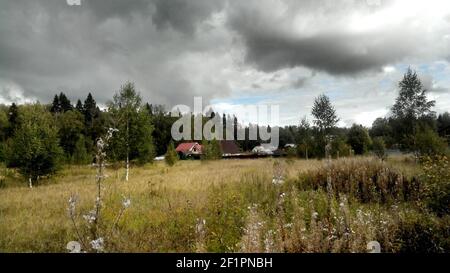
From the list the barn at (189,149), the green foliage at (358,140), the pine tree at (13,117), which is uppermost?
the pine tree at (13,117)

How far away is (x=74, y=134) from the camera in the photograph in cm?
5491

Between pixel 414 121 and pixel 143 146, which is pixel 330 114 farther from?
pixel 143 146

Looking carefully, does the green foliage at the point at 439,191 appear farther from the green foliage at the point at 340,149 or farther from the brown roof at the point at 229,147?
the brown roof at the point at 229,147

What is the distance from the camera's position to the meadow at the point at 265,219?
4.30 meters

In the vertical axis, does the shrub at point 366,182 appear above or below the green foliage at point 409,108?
below

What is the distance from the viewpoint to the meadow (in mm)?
4301

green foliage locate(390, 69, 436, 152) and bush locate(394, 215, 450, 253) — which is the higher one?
green foliage locate(390, 69, 436, 152)

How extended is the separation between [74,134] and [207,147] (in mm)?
30341

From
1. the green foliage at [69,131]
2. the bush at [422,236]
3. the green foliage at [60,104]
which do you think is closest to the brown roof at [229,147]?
the green foliage at [69,131]

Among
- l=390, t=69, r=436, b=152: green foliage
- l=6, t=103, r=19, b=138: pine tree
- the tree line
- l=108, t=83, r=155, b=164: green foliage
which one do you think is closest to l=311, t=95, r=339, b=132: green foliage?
the tree line

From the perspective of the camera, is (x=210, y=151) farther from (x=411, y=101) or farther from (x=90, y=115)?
(x=90, y=115)

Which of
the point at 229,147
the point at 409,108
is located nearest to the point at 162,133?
the point at 229,147

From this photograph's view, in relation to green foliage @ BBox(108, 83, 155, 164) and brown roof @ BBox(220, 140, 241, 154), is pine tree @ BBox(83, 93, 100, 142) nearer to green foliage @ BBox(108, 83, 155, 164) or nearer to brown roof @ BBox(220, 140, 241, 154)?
brown roof @ BBox(220, 140, 241, 154)

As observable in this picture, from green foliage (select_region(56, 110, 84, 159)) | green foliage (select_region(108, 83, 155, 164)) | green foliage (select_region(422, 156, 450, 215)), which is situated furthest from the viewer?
Answer: green foliage (select_region(56, 110, 84, 159))
